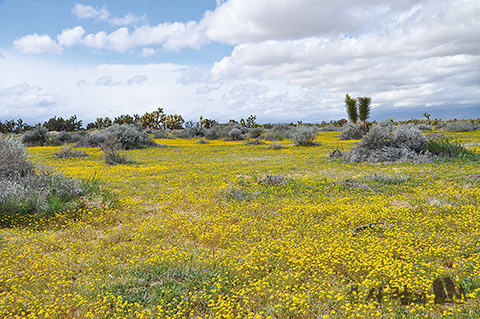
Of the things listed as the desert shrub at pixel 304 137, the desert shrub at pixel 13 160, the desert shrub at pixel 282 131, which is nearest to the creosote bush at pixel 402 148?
the desert shrub at pixel 304 137

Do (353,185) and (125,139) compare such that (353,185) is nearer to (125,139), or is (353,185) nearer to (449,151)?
(449,151)

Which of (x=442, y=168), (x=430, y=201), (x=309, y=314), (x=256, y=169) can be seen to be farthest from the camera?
(x=256, y=169)

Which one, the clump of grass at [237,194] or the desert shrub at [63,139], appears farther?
the desert shrub at [63,139]

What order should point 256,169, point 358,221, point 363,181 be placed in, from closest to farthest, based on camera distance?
point 358,221
point 363,181
point 256,169

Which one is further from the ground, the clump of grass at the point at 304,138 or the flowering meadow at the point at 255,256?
the clump of grass at the point at 304,138

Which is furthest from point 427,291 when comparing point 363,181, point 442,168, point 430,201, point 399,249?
point 442,168

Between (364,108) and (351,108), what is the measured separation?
9.00 ft

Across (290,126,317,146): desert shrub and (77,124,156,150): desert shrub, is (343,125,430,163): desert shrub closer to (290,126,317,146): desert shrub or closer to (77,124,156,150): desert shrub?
(290,126,317,146): desert shrub

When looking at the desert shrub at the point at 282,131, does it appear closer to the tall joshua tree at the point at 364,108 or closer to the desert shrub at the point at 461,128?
the tall joshua tree at the point at 364,108

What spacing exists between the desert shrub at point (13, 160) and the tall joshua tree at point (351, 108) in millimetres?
35318

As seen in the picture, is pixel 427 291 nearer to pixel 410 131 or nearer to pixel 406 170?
pixel 406 170

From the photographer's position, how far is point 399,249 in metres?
5.88

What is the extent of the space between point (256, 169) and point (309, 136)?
15.0 metres

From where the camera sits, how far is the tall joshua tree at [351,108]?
39.2 m
